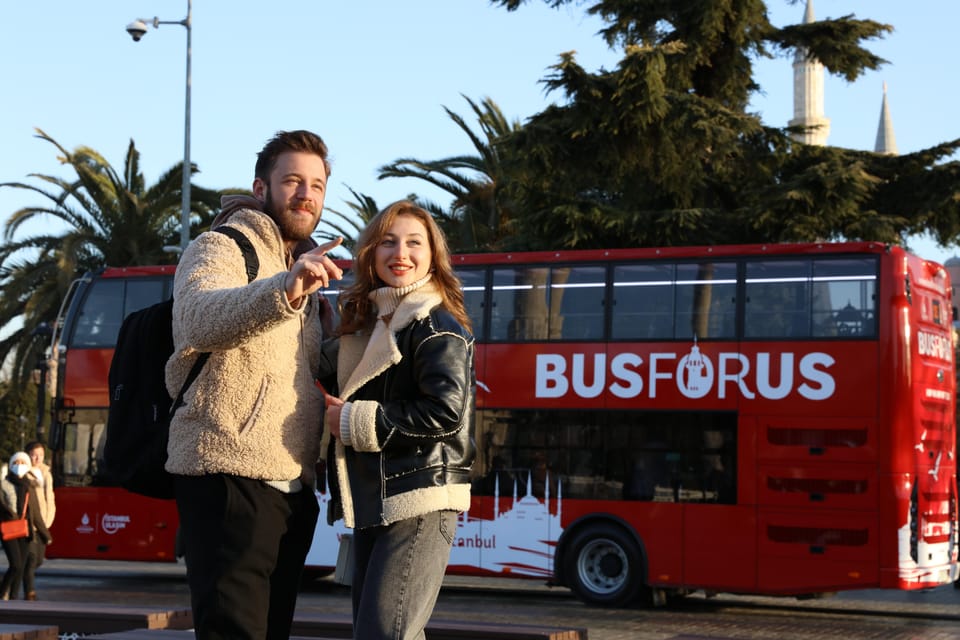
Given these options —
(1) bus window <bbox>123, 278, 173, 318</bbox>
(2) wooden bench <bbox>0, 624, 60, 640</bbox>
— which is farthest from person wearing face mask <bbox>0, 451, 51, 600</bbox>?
(2) wooden bench <bbox>0, 624, 60, 640</bbox>

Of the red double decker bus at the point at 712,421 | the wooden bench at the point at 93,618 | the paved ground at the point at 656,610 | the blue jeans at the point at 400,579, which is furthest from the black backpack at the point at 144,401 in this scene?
the red double decker bus at the point at 712,421

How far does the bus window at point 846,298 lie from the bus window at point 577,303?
236cm

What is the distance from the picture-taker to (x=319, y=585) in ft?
62.5

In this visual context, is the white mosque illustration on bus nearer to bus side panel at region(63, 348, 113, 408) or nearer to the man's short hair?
bus side panel at region(63, 348, 113, 408)

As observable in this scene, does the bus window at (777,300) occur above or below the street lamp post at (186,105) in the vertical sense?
below

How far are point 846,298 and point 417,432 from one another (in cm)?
1176

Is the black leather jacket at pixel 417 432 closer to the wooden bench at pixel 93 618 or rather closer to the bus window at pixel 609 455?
the wooden bench at pixel 93 618

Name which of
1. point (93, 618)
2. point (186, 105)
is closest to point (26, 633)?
point (93, 618)

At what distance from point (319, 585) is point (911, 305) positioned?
852 centimetres

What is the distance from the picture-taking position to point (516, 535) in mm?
16391

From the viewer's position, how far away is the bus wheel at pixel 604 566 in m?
15.9

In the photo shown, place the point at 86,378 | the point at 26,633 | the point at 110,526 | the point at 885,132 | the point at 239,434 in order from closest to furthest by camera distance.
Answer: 1. the point at 239,434
2. the point at 26,633
3. the point at 86,378
4. the point at 110,526
5. the point at 885,132

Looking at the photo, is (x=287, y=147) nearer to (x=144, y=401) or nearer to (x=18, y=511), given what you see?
(x=144, y=401)

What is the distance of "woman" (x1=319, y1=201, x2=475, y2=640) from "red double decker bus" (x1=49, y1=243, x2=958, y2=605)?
999cm
